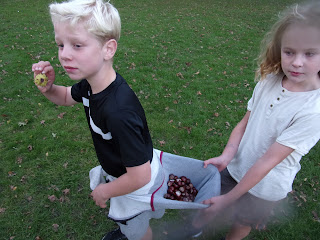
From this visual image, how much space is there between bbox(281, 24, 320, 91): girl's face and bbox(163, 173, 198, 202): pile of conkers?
101cm

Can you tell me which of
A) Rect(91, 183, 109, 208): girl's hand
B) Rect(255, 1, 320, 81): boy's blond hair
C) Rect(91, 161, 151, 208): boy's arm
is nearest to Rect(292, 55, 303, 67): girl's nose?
Rect(255, 1, 320, 81): boy's blond hair

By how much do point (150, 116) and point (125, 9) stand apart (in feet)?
31.7

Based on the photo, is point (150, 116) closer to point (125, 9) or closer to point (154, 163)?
point (154, 163)

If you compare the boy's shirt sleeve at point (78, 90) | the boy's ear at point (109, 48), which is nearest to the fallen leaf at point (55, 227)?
the boy's shirt sleeve at point (78, 90)

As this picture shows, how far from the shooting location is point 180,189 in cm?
180

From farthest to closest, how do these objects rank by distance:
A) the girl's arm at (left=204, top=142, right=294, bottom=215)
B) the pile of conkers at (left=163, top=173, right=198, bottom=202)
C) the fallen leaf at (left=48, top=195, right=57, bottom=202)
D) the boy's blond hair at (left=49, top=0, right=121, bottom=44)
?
the fallen leaf at (left=48, top=195, right=57, bottom=202)
the pile of conkers at (left=163, top=173, right=198, bottom=202)
the girl's arm at (left=204, top=142, right=294, bottom=215)
the boy's blond hair at (left=49, top=0, right=121, bottom=44)

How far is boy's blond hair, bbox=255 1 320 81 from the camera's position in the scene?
1.25 metres

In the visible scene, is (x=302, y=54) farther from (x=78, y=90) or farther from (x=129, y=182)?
(x=78, y=90)

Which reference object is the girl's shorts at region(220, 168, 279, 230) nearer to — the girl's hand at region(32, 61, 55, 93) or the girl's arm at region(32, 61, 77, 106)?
the girl's arm at region(32, 61, 77, 106)

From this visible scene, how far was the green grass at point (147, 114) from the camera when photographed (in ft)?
9.40

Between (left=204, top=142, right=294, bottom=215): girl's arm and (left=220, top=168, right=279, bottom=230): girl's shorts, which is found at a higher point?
(left=204, top=142, right=294, bottom=215): girl's arm

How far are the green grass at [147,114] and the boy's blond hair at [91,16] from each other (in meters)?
2.25

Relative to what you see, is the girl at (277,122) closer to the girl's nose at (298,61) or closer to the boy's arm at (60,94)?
the girl's nose at (298,61)

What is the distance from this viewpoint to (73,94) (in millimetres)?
1729
